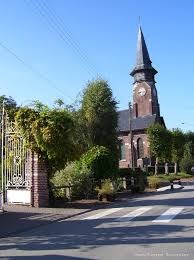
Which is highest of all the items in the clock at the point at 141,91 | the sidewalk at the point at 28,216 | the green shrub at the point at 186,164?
the clock at the point at 141,91

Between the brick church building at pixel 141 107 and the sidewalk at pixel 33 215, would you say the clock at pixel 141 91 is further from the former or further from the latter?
the sidewalk at pixel 33 215

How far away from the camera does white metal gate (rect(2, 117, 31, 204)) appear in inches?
894

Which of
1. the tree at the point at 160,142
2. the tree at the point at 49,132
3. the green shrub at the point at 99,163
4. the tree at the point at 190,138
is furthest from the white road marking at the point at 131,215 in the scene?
the tree at the point at 190,138

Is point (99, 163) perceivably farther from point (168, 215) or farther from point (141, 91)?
point (141, 91)

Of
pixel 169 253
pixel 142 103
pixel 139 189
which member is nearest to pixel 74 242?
pixel 169 253

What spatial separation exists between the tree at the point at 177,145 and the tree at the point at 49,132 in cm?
4810

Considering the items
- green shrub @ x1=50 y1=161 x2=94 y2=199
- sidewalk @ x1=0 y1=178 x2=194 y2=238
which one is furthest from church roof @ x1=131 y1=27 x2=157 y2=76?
sidewalk @ x1=0 y1=178 x2=194 y2=238

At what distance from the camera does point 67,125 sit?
22281 millimetres

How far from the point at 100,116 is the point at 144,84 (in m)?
43.7

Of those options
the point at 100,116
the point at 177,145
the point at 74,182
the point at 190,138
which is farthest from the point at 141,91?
the point at 74,182

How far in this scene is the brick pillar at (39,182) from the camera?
22064 mm

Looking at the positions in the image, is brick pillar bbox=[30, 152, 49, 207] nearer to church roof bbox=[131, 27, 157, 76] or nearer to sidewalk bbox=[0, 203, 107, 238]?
sidewalk bbox=[0, 203, 107, 238]

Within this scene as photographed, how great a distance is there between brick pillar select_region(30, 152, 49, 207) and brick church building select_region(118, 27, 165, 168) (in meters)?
60.7

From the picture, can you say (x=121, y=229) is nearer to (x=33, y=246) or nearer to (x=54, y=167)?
(x=33, y=246)
